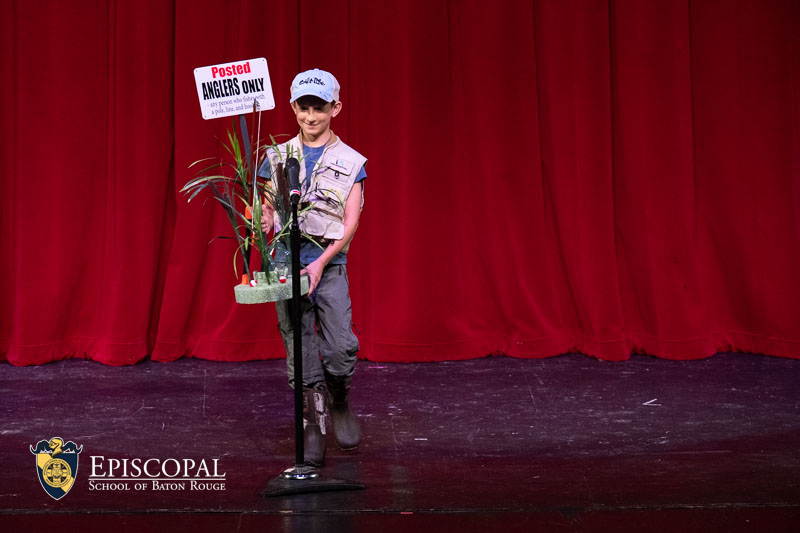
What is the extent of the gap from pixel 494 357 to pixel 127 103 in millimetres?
2200

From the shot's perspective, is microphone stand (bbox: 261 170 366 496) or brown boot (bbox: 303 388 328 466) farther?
brown boot (bbox: 303 388 328 466)

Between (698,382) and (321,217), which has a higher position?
(321,217)

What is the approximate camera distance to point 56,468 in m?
2.82

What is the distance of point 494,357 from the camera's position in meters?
4.52

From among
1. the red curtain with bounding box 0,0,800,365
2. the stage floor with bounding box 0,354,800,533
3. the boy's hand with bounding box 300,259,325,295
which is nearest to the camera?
the stage floor with bounding box 0,354,800,533

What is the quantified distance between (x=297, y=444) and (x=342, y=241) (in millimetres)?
677

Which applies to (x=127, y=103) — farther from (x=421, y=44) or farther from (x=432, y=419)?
(x=432, y=419)

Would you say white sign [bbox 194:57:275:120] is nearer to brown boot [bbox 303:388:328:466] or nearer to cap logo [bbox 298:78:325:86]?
cap logo [bbox 298:78:325:86]

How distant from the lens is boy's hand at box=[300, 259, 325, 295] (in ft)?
9.24

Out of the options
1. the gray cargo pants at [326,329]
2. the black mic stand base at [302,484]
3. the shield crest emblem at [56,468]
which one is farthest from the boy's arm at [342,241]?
the shield crest emblem at [56,468]

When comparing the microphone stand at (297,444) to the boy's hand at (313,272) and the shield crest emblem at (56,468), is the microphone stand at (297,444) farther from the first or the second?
the shield crest emblem at (56,468)

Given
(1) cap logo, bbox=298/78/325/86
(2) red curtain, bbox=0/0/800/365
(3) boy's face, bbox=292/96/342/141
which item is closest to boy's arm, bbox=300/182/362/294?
(3) boy's face, bbox=292/96/342/141

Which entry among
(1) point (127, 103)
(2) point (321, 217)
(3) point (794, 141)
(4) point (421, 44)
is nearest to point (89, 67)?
(1) point (127, 103)

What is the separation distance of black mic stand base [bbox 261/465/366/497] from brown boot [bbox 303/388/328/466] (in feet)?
0.44
